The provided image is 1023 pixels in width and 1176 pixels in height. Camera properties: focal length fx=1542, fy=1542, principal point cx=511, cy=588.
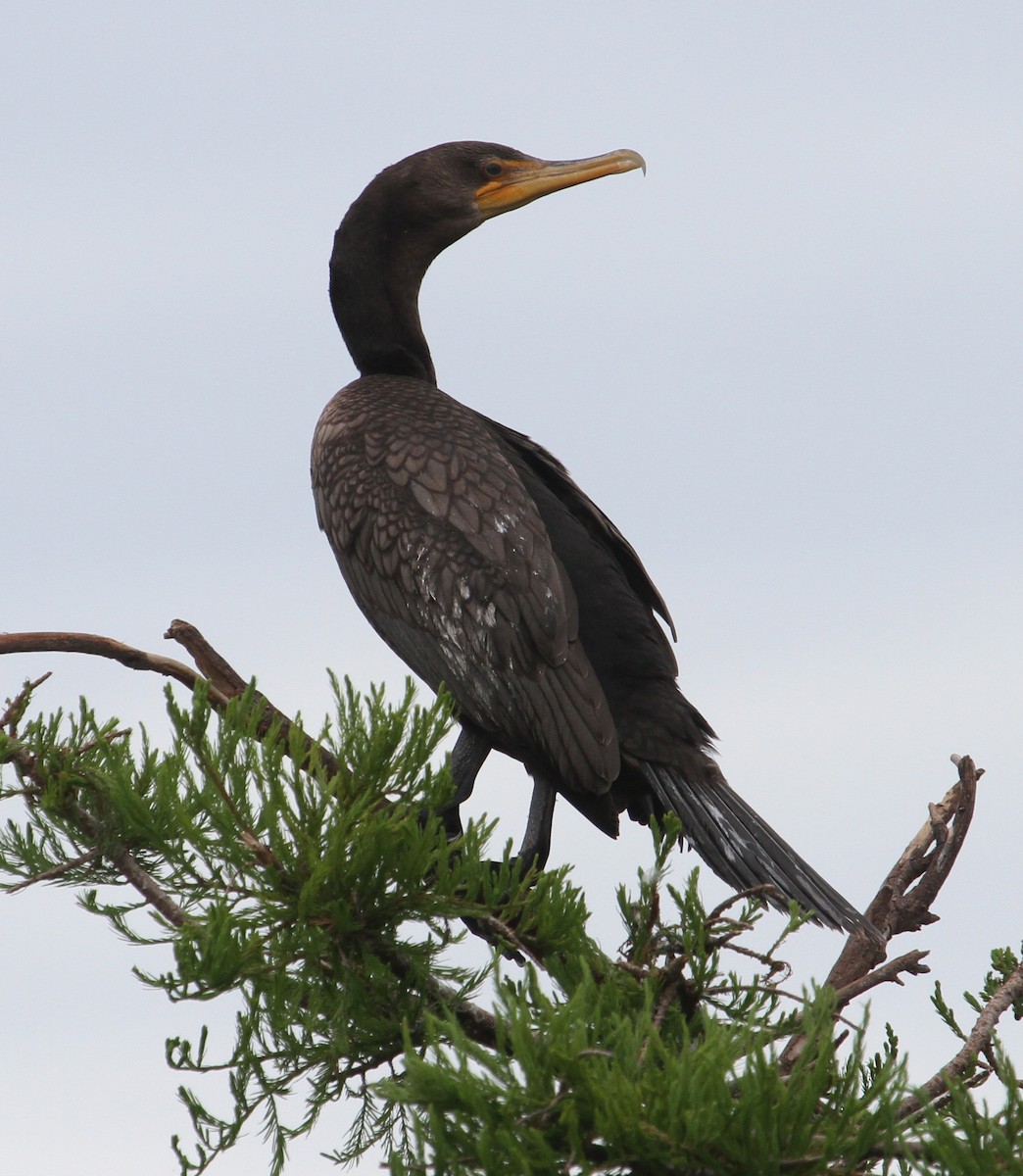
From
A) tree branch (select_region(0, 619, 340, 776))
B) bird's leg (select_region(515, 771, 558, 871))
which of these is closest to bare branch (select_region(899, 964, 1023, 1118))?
bird's leg (select_region(515, 771, 558, 871))

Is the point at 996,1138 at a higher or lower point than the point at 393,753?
lower

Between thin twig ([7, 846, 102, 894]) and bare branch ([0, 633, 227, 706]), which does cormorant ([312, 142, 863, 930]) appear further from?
thin twig ([7, 846, 102, 894])

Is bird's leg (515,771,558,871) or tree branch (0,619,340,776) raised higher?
tree branch (0,619,340,776)

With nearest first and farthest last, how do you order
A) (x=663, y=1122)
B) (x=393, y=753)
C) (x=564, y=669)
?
(x=663, y=1122) → (x=393, y=753) → (x=564, y=669)

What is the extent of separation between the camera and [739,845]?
3691 millimetres

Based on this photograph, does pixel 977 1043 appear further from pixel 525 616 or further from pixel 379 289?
pixel 379 289

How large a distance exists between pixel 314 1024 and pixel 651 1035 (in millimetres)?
912

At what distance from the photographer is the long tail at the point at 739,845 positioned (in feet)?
11.8

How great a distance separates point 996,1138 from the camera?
2340 mm

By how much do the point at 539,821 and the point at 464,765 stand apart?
0.25m

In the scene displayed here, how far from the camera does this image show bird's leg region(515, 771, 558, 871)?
4086 mm

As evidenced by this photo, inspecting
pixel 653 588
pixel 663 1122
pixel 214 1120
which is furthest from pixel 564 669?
pixel 663 1122

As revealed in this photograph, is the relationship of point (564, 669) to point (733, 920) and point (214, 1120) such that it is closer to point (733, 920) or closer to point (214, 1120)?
point (733, 920)

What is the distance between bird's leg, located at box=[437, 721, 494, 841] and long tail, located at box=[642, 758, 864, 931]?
1.58 feet
